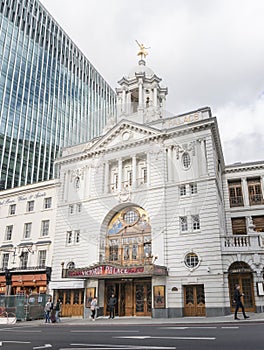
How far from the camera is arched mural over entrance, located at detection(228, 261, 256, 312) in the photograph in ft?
83.7

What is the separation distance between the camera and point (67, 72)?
97.6 m

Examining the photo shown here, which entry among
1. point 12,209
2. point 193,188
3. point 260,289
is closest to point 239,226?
point 193,188

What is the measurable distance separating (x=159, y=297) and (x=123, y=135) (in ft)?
56.0

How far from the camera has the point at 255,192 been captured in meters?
34.2

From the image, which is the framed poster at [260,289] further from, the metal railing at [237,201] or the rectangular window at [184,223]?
the metal railing at [237,201]

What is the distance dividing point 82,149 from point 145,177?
923 centimetres

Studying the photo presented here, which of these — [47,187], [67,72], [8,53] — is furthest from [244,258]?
[67,72]

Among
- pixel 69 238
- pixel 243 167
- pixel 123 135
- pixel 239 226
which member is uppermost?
pixel 123 135

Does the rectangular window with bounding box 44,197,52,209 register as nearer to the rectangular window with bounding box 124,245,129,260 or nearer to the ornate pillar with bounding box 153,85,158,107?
the rectangular window with bounding box 124,245,129,260

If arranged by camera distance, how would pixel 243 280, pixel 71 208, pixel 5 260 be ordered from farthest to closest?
pixel 5 260 < pixel 71 208 < pixel 243 280

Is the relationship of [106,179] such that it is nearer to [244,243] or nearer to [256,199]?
[244,243]

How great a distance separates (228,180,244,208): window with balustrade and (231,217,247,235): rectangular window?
1585mm

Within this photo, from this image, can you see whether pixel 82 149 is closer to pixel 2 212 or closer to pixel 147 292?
pixel 2 212

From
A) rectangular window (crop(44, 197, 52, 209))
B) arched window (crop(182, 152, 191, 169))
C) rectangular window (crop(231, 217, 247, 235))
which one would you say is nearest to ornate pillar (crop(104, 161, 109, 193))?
rectangular window (crop(44, 197, 52, 209))
